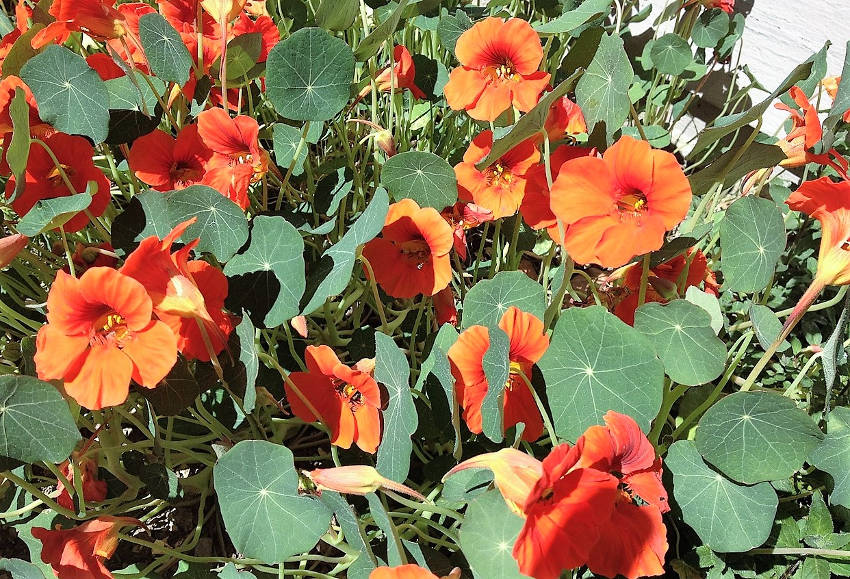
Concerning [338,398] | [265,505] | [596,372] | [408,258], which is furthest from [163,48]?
[596,372]

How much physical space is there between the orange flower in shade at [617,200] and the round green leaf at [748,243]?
30cm

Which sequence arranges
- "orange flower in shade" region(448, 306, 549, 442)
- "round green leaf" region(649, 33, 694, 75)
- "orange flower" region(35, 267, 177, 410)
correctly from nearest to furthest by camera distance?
1. "orange flower" region(35, 267, 177, 410)
2. "orange flower in shade" region(448, 306, 549, 442)
3. "round green leaf" region(649, 33, 694, 75)

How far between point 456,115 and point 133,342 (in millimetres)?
1123

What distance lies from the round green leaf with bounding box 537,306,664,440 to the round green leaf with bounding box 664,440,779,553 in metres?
0.17

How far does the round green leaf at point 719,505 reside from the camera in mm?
1082

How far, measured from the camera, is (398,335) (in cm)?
158

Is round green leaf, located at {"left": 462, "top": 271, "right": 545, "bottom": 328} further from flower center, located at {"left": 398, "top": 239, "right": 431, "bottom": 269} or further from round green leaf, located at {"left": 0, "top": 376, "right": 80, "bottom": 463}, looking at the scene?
round green leaf, located at {"left": 0, "top": 376, "right": 80, "bottom": 463}

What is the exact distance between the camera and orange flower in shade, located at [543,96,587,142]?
117cm

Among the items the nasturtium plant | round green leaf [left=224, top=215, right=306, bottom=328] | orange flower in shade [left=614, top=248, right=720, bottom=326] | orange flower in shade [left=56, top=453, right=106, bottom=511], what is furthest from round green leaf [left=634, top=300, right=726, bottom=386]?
orange flower in shade [left=56, top=453, right=106, bottom=511]

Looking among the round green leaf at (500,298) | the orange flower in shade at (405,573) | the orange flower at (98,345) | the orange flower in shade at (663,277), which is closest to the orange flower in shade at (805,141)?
the orange flower in shade at (663,277)

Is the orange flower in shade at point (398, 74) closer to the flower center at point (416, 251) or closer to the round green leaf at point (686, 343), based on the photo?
the flower center at point (416, 251)

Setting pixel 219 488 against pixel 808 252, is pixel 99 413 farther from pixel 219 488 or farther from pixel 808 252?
pixel 808 252

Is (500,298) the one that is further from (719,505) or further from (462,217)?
(719,505)

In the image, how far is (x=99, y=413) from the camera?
1.24m
